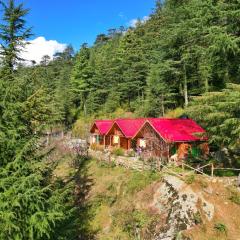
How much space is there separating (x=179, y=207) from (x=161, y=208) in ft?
7.28

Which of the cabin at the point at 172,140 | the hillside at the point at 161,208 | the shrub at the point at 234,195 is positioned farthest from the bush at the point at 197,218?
the cabin at the point at 172,140

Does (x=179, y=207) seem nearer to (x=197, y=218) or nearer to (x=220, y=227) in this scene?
(x=197, y=218)

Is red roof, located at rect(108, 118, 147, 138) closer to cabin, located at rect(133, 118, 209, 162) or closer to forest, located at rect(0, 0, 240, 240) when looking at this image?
cabin, located at rect(133, 118, 209, 162)

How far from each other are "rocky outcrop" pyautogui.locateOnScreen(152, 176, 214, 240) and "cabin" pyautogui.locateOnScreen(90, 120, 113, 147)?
82.4ft

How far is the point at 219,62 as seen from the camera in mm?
29359

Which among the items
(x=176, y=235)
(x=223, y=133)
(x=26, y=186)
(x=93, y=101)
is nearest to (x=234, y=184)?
(x=223, y=133)

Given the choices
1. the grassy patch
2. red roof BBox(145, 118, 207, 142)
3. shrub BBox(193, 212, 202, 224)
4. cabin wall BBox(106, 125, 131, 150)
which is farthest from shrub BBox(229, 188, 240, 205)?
cabin wall BBox(106, 125, 131, 150)

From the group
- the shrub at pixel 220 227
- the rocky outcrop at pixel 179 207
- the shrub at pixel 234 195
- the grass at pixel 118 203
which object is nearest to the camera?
the shrub at pixel 220 227

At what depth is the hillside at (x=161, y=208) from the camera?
21297 millimetres

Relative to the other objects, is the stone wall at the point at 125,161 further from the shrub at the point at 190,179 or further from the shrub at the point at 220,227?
the shrub at the point at 220,227

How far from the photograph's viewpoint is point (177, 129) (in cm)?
3641

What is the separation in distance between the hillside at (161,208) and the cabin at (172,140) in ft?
13.9

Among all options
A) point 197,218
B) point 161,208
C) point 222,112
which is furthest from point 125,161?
point 197,218

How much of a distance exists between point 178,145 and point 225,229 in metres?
14.7
